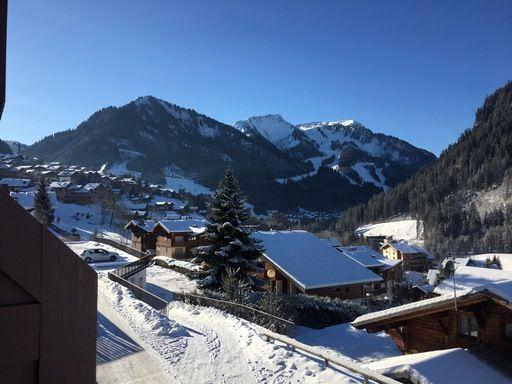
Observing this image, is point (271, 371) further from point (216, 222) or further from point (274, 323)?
point (216, 222)

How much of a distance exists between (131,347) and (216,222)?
54.1 ft

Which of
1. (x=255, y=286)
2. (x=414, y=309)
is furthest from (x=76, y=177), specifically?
(x=414, y=309)

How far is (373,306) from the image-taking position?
123ft

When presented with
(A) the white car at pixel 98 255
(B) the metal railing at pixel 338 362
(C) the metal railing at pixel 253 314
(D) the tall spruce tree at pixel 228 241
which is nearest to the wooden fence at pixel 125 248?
(A) the white car at pixel 98 255

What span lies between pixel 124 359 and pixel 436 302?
332 inches

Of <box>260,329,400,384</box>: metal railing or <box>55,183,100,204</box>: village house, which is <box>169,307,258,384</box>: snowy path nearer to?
<box>260,329,400,384</box>: metal railing

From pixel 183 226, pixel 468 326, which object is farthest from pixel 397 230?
pixel 468 326

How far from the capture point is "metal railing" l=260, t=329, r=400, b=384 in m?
8.72

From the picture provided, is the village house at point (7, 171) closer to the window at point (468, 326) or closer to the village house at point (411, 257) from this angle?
the village house at point (411, 257)

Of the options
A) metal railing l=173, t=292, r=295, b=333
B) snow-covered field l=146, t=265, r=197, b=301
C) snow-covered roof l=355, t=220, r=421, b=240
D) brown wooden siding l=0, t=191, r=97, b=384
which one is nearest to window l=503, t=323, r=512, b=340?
metal railing l=173, t=292, r=295, b=333

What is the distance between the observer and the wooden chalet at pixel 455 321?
9.42 meters

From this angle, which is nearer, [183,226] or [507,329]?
[507,329]

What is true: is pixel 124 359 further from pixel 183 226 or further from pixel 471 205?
pixel 471 205

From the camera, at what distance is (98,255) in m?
36.8
